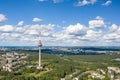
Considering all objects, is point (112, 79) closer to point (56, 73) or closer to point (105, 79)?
point (105, 79)

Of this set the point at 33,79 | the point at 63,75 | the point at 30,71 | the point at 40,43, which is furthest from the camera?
the point at 40,43

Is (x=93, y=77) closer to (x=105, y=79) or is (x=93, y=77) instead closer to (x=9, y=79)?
(x=105, y=79)

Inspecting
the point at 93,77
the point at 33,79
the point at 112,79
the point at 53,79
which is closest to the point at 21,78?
the point at 33,79

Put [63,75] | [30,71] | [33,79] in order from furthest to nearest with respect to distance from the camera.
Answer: [30,71]
[63,75]
[33,79]

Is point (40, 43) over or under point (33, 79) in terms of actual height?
over

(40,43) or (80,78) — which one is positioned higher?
(40,43)

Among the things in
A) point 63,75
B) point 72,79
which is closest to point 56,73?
point 63,75

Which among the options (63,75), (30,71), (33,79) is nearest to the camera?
(33,79)

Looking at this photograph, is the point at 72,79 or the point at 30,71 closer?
the point at 72,79

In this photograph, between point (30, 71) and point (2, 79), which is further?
point (30, 71)
